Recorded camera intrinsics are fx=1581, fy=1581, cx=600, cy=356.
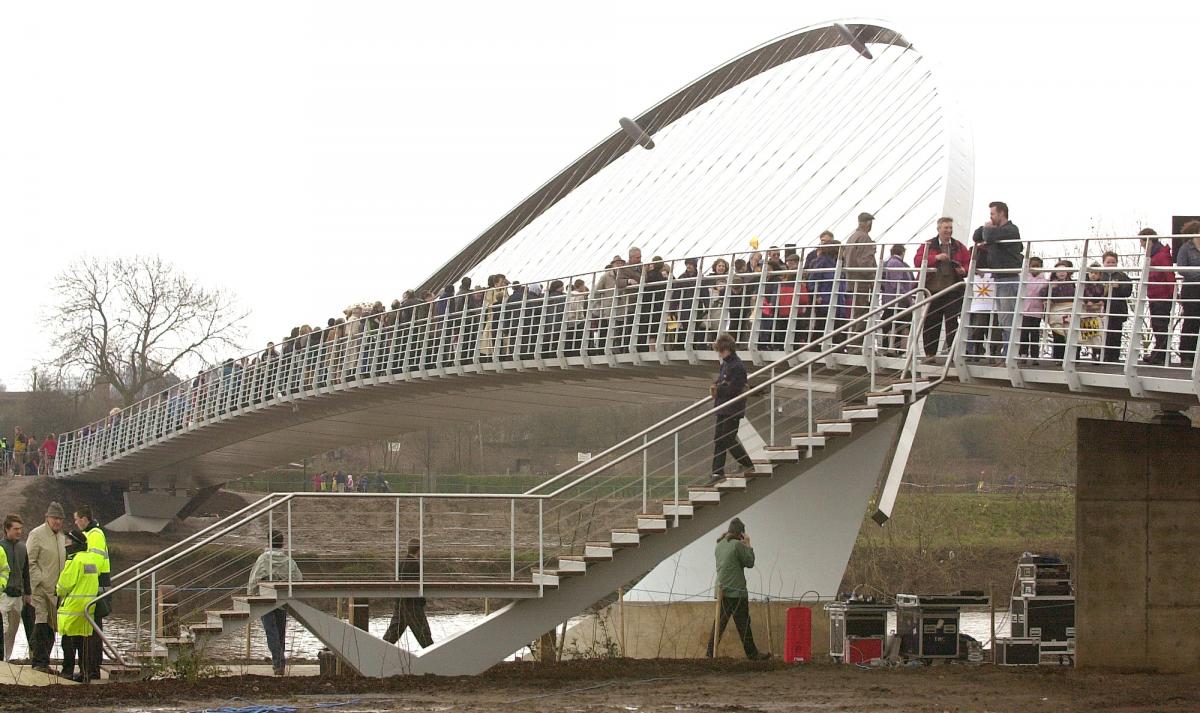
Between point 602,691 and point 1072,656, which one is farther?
point 1072,656

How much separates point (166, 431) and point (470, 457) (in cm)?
2467

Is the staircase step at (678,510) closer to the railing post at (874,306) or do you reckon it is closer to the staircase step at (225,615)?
the railing post at (874,306)

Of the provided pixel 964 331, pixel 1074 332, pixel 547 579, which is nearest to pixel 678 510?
pixel 547 579

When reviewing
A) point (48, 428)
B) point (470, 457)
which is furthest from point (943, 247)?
point (48, 428)

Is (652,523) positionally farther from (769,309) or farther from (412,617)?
A: (769,309)

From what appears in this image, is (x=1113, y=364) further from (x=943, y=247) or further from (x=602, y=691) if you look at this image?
(x=602, y=691)

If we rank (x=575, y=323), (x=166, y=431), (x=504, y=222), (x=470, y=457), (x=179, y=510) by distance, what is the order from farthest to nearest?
(x=470, y=457) → (x=179, y=510) → (x=166, y=431) → (x=504, y=222) → (x=575, y=323)

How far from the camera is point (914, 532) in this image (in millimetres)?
40469

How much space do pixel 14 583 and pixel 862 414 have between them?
26.0ft

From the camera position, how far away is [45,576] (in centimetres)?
1377

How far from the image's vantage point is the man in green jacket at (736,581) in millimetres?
15055

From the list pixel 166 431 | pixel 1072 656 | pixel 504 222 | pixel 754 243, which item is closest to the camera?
pixel 1072 656

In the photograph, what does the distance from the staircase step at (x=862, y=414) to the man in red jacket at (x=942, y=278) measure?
845mm

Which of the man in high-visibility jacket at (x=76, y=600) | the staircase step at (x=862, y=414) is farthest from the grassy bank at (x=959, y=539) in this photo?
the man in high-visibility jacket at (x=76, y=600)
